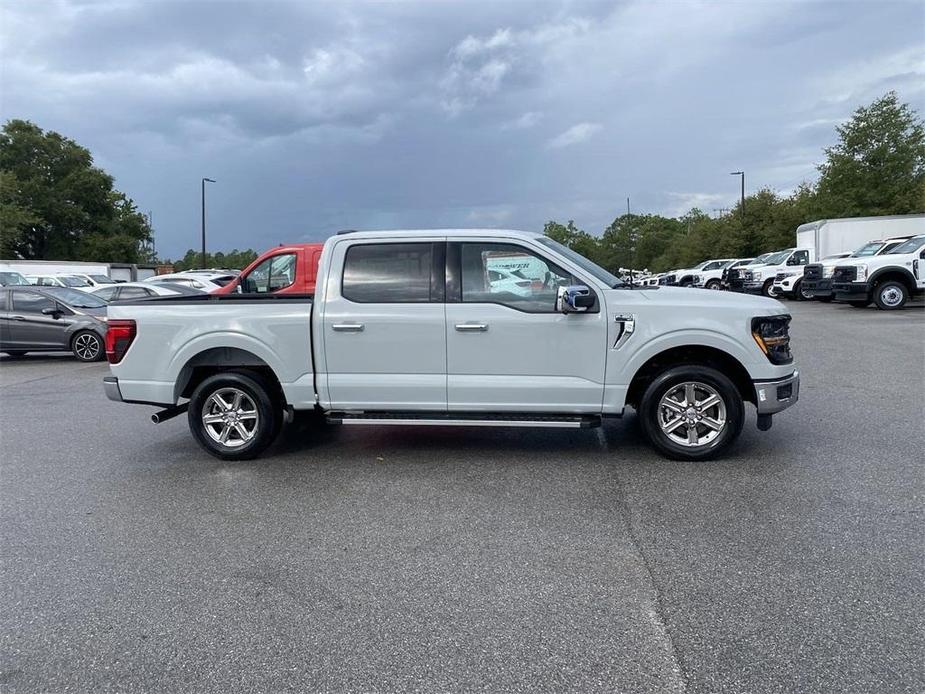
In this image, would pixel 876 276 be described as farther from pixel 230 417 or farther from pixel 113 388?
pixel 113 388

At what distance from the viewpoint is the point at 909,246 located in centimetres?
1831

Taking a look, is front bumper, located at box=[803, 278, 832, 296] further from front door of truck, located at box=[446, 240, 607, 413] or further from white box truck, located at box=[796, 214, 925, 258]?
front door of truck, located at box=[446, 240, 607, 413]

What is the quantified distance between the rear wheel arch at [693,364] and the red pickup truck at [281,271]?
22.3 feet

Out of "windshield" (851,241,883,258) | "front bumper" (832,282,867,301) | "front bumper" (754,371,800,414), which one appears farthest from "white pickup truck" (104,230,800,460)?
"windshield" (851,241,883,258)

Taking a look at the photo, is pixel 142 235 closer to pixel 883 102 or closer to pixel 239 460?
pixel 883 102

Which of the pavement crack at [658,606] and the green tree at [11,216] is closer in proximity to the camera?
the pavement crack at [658,606]

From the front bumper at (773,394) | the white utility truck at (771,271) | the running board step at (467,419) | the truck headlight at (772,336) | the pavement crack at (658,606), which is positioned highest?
the white utility truck at (771,271)

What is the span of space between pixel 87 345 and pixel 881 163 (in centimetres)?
3711

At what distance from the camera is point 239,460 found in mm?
5941

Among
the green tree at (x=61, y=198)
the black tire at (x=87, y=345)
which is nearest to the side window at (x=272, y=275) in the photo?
the black tire at (x=87, y=345)

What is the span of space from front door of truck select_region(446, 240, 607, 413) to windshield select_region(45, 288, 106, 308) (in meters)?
11.0

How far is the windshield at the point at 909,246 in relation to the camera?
18078 millimetres

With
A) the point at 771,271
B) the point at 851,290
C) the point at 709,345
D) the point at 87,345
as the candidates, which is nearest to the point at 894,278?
the point at 851,290

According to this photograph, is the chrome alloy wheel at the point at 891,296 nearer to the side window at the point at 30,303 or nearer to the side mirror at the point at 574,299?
the side mirror at the point at 574,299
